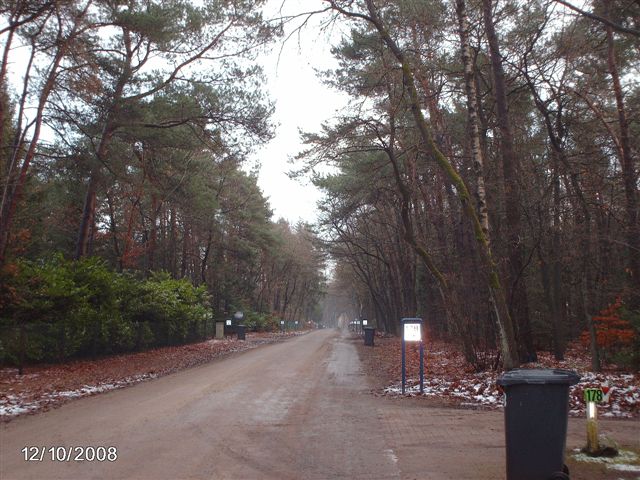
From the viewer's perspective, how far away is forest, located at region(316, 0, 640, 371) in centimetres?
1114

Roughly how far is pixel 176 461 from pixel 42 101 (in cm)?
1219

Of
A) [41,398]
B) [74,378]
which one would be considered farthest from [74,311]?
[41,398]

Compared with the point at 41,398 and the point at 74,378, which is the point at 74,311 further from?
the point at 41,398

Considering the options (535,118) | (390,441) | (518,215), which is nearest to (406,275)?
(535,118)

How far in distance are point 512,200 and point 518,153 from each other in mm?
1810

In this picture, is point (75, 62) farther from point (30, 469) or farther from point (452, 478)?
point (452, 478)

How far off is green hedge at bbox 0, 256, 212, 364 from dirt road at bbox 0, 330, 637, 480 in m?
4.84

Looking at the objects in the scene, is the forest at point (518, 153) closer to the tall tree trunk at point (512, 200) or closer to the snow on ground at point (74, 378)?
the tall tree trunk at point (512, 200)

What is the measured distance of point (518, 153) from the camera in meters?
13.4

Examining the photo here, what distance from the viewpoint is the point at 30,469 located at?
217 inches

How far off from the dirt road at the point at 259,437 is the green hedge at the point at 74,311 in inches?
191

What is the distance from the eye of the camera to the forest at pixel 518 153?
36.6 feet
